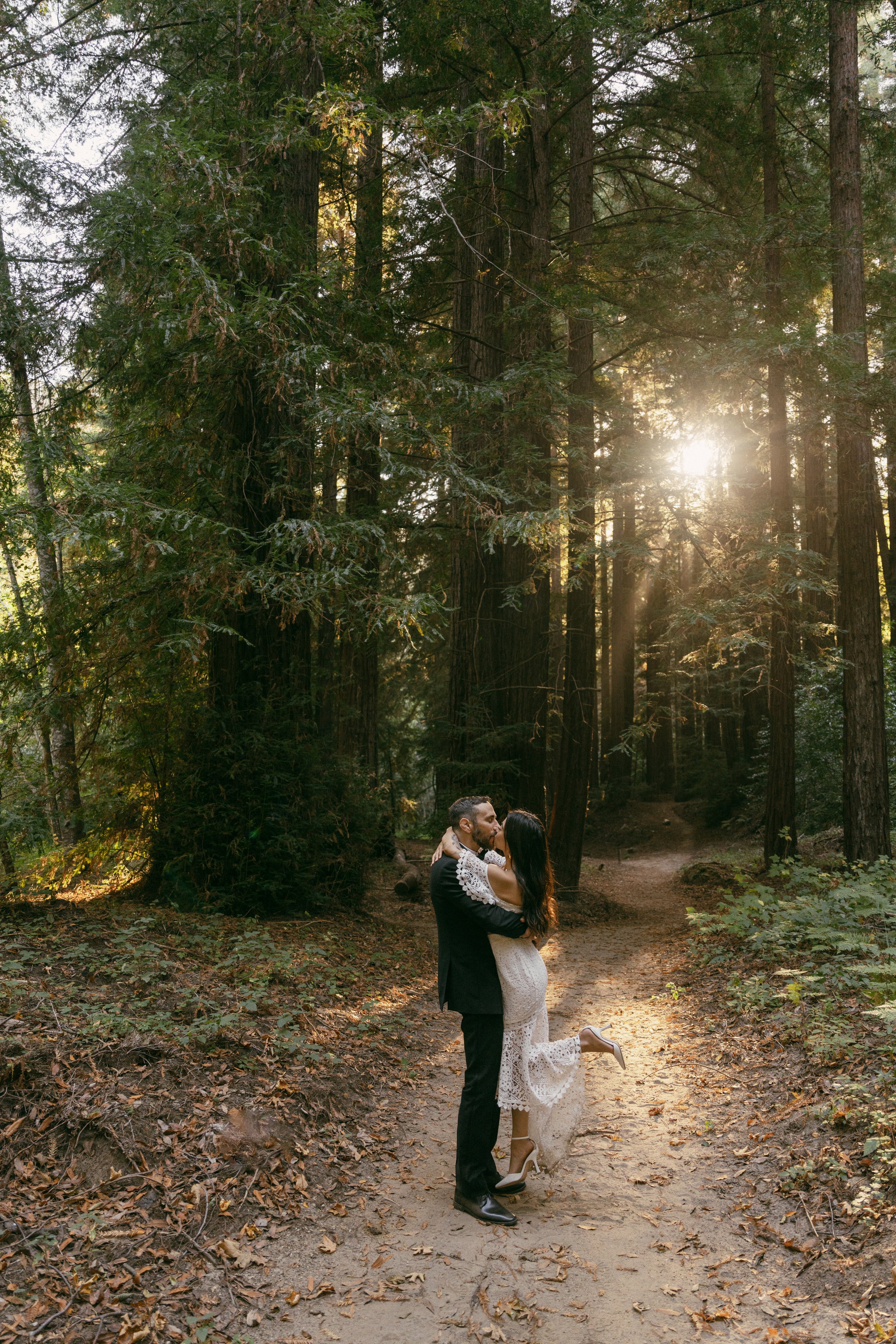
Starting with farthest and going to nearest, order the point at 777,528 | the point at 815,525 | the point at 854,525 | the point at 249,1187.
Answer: the point at 815,525 < the point at 777,528 < the point at 854,525 < the point at 249,1187

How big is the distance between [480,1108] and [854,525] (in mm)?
9057

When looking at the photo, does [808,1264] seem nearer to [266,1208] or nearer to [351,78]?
[266,1208]

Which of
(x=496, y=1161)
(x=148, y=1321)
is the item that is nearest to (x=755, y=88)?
(x=496, y=1161)

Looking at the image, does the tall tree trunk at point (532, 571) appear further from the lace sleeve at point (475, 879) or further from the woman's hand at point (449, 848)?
the lace sleeve at point (475, 879)

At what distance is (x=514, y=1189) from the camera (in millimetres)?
4328

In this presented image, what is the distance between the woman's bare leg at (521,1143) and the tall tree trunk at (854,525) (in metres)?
7.56

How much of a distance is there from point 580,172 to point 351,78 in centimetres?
496

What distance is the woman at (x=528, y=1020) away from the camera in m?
4.18

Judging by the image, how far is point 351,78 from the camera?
907 centimetres

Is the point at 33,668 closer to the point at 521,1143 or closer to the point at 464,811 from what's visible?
the point at 464,811

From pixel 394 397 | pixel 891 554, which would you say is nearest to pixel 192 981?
pixel 394 397

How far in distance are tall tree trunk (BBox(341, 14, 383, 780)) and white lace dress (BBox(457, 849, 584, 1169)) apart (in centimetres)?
356

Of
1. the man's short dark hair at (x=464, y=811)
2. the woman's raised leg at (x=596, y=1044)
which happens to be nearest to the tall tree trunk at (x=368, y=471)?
the man's short dark hair at (x=464, y=811)

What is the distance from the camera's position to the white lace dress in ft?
14.0
